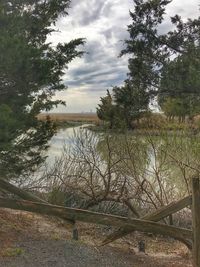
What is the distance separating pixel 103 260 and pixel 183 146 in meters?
5.49

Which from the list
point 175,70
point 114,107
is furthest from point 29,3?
point 114,107

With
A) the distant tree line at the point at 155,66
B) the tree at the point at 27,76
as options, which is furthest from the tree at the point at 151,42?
the tree at the point at 27,76

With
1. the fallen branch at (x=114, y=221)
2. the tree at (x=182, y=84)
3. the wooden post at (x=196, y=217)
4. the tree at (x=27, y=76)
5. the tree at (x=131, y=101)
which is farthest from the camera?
the tree at (x=131, y=101)

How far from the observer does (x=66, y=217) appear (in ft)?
20.0

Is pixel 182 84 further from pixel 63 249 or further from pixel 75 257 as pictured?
pixel 75 257

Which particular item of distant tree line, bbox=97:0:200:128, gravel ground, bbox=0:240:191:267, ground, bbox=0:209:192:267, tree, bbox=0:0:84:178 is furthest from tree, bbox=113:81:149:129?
gravel ground, bbox=0:240:191:267

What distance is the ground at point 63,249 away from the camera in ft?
20.5

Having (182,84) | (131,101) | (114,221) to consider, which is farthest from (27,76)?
(131,101)

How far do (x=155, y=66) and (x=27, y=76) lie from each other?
9.66 metres

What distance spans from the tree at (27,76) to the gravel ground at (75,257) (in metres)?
1.88

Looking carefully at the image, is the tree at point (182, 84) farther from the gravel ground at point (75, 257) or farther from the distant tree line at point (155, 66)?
the gravel ground at point (75, 257)

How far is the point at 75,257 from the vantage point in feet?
21.3

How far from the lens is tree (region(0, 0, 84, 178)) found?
6.94m

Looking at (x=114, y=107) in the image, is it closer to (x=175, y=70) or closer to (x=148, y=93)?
(x=148, y=93)
